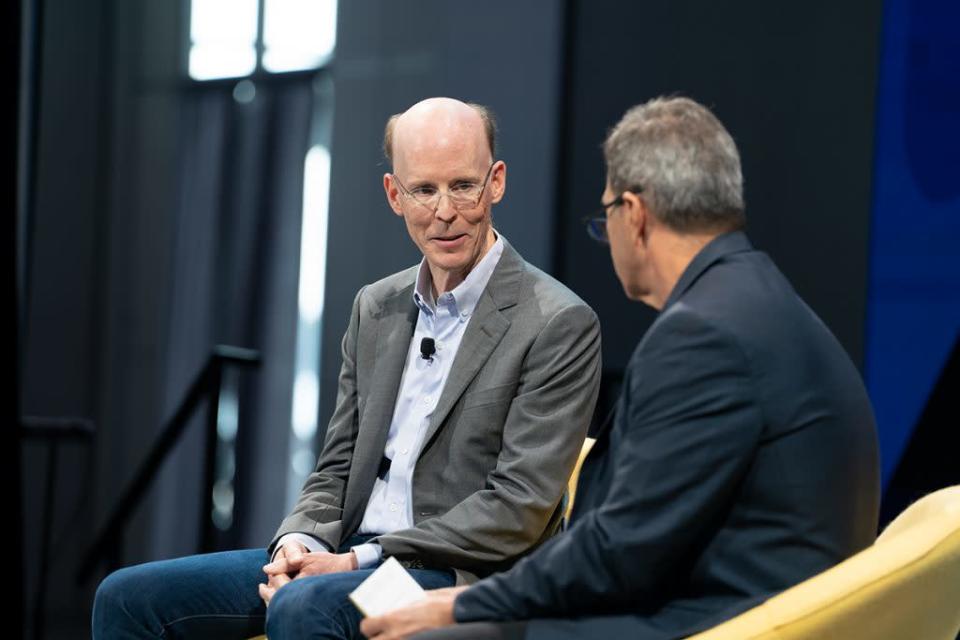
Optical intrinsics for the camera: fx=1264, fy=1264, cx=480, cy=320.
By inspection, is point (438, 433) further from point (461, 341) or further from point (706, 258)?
point (706, 258)

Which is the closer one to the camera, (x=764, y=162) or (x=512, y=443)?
(x=512, y=443)

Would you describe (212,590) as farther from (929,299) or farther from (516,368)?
(929,299)

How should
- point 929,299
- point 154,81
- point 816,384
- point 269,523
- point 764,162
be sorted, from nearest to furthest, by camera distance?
point 816,384
point 929,299
point 764,162
point 269,523
point 154,81

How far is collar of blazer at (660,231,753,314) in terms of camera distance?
1.60 metres

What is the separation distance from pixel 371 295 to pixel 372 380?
207mm

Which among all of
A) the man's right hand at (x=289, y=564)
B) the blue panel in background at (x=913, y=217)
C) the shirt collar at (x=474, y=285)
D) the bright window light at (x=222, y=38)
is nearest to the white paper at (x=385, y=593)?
the man's right hand at (x=289, y=564)

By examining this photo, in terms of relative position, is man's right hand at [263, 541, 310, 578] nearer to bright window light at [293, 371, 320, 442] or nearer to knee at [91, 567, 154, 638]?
knee at [91, 567, 154, 638]

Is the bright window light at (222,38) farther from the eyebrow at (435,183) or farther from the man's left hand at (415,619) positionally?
the man's left hand at (415,619)

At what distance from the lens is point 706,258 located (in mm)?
1608

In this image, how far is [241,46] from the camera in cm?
620

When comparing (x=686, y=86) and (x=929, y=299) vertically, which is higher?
(x=686, y=86)

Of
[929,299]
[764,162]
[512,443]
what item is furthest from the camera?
[764,162]

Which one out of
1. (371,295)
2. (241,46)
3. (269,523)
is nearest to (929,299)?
(371,295)

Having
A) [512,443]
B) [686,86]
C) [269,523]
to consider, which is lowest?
[269,523]
